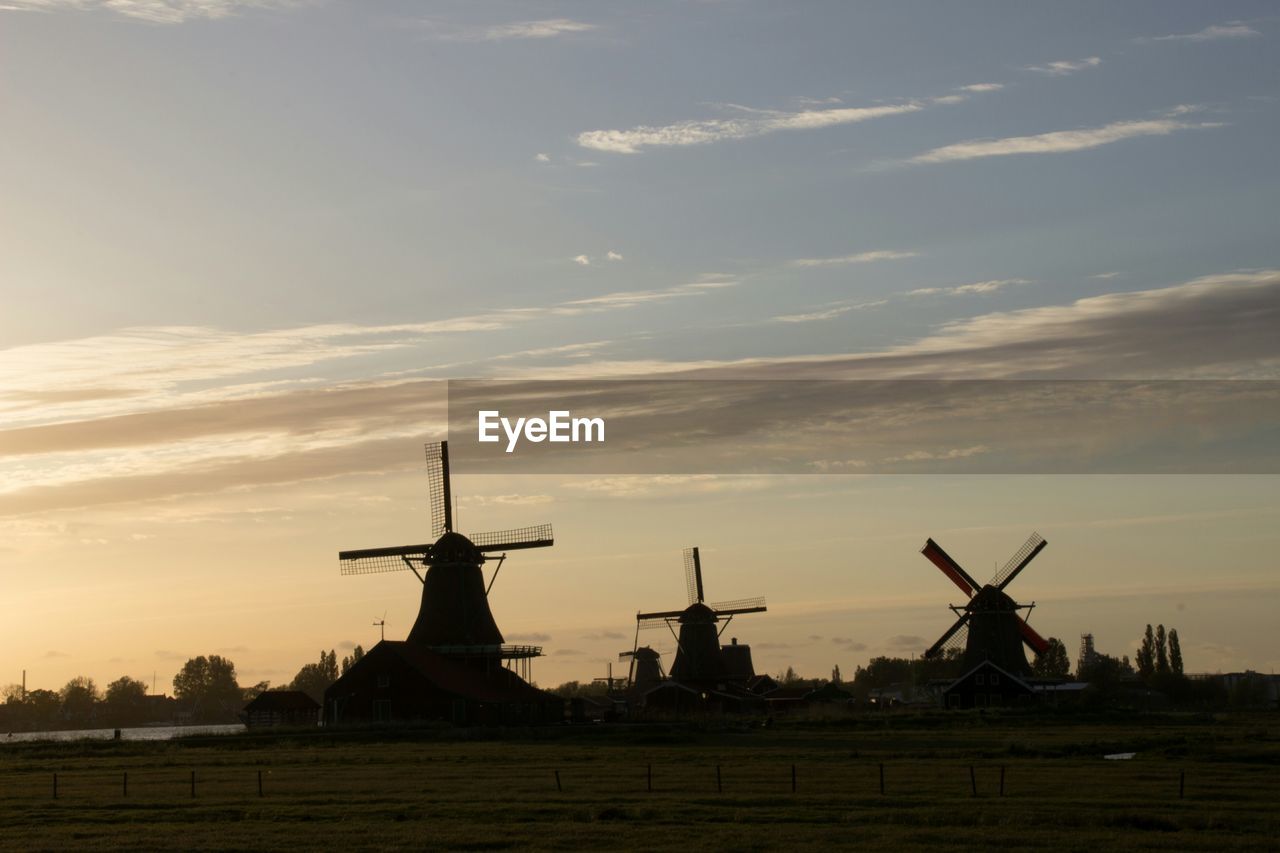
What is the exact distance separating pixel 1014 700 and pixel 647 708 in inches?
1019

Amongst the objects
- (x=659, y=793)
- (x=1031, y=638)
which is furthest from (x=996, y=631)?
(x=659, y=793)

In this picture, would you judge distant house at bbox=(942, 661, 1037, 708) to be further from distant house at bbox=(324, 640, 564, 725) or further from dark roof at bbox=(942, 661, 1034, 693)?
distant house at bbox=(324, 640, 564, 725)

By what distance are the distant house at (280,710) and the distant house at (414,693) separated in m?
9.81

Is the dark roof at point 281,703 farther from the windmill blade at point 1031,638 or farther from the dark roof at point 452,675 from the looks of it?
the windmill blade at point 1031,638

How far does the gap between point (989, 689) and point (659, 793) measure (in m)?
66.2

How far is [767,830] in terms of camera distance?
3225cm

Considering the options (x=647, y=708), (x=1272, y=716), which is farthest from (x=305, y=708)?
(x=1272, y=716)

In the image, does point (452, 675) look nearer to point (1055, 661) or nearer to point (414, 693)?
point (414, 693)

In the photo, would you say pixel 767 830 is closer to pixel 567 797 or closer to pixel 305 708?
pixel 567 797

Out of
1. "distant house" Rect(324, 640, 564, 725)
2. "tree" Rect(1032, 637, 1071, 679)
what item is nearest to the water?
"distant house" Rect(324, 640, 564, 725)

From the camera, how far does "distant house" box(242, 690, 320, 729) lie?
294 feet

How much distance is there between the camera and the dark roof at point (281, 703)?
90.8 m

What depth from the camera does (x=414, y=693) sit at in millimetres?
78000

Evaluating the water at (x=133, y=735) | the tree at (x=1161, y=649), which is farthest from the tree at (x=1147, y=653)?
the water at (x=133, y=735)
